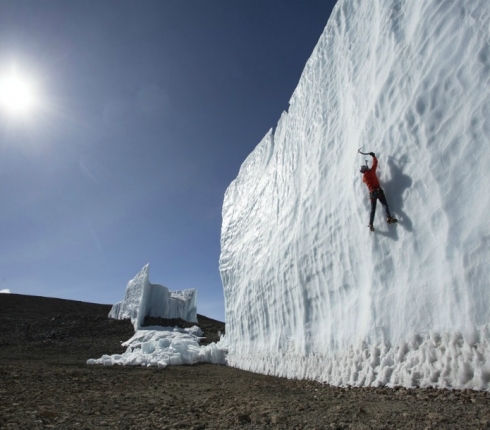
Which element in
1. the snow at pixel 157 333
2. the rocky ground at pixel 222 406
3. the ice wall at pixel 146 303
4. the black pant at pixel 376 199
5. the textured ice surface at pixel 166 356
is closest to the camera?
the rocky ground at pixel 222 406

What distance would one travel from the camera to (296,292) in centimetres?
855

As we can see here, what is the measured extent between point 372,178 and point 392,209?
0.56 meters

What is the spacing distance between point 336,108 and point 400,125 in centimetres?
263

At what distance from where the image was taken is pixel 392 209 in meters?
5.27

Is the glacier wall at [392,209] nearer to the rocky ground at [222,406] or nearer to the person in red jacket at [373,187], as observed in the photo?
the person in red jacket at [373,187]

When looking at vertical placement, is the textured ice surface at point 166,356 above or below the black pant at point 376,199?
below

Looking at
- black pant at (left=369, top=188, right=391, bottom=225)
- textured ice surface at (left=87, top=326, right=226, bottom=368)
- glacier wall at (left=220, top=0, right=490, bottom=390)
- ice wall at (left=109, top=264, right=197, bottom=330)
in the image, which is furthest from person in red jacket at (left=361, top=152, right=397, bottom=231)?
ice wall at (left=109, top=264, right=197, bottom=330)

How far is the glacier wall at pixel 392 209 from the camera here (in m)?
3.98

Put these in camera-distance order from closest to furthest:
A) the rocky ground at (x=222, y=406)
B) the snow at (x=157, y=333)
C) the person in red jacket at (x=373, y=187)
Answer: the rocky ground at (x=222, y=406) < the person in red jacket at (x=373, y=187) < the snow at (x=157, y=333)

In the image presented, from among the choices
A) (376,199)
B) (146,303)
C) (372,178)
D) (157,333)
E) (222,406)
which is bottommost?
(222,406)

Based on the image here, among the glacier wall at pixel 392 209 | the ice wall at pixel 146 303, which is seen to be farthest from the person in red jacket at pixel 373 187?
the ice wall at pixel 146 303

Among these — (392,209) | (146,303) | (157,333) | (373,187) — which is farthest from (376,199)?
(146,303)

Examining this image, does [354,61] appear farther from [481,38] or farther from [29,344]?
[29,344]

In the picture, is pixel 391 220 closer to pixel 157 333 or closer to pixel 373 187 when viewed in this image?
pixel 373 187
